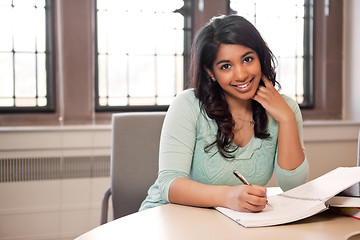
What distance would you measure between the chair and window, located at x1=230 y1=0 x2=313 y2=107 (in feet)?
6.47

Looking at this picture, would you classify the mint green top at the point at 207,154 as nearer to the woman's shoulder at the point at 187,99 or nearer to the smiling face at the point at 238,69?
the woman's shoulder at the point at 187,99

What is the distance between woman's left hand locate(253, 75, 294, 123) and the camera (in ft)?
5.18

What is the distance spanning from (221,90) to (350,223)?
0.77 metres

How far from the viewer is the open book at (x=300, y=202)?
108 centimetres

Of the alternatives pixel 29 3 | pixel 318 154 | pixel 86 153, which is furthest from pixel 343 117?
pixel 29 3

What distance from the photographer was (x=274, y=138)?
1.65 metres

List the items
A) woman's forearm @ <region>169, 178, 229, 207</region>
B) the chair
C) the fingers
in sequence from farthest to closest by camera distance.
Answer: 1. the chair
2. woman's forearm @ <region>169, 178, 229, 207</region>
3. the fingers

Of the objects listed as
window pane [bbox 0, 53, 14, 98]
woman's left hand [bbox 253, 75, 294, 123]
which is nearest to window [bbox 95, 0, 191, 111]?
window pane [bbox 0, 53, 14, 98]

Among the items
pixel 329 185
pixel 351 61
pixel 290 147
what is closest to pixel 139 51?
pixel 351 61

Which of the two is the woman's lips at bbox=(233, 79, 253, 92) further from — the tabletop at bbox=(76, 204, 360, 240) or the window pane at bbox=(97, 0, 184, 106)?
the window pane at bbox=(97, 0, 184, 106)

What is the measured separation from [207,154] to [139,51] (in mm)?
1942

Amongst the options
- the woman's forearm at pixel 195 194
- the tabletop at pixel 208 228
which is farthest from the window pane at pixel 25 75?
the tabletop at pixel 208 228

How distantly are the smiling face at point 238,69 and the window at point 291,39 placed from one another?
2168mm

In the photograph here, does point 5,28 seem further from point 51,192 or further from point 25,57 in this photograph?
point 51,192
